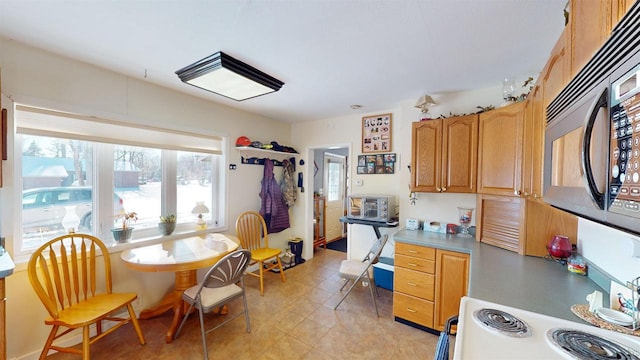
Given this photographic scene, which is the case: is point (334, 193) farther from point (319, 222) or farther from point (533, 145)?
point (533, 145)

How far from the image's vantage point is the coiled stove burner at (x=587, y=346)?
2.79 ft

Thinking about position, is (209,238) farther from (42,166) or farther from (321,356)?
(321,356)

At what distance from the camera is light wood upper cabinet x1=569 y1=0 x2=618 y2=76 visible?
66 cm

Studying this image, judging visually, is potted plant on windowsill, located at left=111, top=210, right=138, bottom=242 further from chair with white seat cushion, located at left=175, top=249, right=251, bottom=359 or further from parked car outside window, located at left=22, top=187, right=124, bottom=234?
chair with white seat cushion, located at left=175, top=249, right=251, bottom=359

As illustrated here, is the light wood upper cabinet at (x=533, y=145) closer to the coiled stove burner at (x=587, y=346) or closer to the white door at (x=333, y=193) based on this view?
the coiled stove burner at (x=587, y=346)

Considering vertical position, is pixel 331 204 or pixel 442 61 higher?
pixel 442 61

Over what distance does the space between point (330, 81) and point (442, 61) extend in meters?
0.98

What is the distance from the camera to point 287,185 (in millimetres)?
4059

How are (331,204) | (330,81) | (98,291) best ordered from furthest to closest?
1. (331,204)
2. (330,81)
3. (98,291)

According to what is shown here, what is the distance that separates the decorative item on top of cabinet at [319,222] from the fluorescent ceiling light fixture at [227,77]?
2.82m

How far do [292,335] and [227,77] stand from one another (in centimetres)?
233

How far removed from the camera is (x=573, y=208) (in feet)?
2.30

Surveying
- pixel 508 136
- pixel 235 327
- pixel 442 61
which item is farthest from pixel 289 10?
pixel 235 327

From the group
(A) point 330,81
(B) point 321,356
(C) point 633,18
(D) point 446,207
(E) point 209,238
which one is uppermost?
(A) point 330,81
